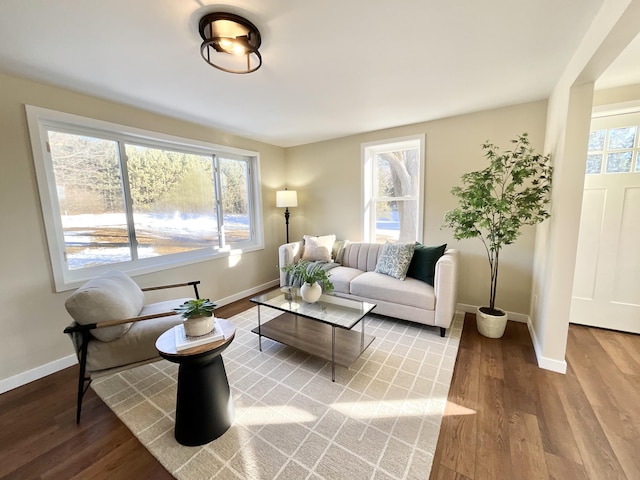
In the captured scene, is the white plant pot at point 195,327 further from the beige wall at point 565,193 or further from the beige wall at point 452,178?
the beige wall at point 452,178

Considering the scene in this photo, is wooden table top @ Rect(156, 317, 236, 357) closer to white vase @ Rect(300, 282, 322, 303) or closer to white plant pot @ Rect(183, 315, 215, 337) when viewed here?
white plant pot @ Rect(183, 315, 215, 337)

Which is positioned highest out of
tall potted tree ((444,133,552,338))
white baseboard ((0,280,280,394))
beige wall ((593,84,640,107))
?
beige wall ((593,84,640,107))

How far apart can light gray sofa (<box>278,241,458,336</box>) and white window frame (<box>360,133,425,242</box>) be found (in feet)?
1.66

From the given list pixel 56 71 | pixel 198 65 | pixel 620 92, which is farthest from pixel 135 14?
pixel 620 92

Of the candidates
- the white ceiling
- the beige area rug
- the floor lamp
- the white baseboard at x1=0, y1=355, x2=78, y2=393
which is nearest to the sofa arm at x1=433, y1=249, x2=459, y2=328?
the beige area rug

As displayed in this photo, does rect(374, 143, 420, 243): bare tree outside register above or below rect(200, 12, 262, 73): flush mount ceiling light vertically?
below

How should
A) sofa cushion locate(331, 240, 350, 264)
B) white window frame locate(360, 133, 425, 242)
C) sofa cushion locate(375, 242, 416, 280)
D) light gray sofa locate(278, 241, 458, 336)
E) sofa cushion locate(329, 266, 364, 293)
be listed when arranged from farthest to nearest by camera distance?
1. sofa cushion locate(331, 240, 350, 264)
2. white window frame locate(360, 133, 425, 242)
3. sofa cushion locate(329, 266, 364, 293)
4. sofa cushion locate(375, 242, 416, 280)
5. light gray sofa locate(278, 241, 458, 336)

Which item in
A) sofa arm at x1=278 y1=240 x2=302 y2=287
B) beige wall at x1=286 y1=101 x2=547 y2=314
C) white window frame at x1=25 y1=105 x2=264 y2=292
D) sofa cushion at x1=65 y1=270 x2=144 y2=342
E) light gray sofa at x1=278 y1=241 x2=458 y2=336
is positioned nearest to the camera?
sofa cushion at x1=65 y1=270 x2=144 y2=342

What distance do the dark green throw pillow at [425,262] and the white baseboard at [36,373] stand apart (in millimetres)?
3469

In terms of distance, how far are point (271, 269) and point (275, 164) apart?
1.80 m

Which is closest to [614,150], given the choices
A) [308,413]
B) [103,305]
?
[308,413]

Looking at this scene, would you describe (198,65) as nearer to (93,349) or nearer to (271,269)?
(93,349)

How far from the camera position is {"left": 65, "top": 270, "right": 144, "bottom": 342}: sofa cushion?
5.29 feet

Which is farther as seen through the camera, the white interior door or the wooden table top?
the white interior door
